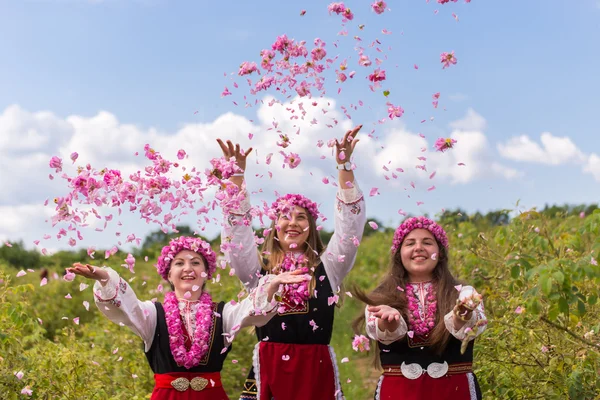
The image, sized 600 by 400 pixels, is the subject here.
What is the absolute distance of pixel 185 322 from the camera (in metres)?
3.83

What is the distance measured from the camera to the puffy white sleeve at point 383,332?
11.3 feet

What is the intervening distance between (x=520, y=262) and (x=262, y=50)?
184 centimetres

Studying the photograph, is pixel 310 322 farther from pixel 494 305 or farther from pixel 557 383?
pixel 494 305

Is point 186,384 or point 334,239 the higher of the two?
point 334,239

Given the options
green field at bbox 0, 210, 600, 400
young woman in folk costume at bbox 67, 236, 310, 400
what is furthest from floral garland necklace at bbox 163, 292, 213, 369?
green field at bbox 0, 210, 600, 400

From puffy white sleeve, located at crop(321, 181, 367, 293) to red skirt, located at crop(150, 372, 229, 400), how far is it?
32.3 inches

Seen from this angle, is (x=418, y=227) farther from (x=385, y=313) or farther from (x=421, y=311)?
(x=385, y=313)

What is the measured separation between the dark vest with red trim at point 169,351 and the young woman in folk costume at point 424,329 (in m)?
0.78

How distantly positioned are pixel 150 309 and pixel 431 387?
149cm

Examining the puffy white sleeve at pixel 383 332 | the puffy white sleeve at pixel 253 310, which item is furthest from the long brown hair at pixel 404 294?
the puffy white sleeve at pixel 253 310

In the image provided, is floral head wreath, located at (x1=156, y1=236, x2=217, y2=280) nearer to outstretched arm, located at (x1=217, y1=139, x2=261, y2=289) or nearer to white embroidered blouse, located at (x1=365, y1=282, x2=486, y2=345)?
outstretched arm, located at (x1=217, y1=139, x2=261, y2=289)

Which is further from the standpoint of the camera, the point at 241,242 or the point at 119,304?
the point at 241,242

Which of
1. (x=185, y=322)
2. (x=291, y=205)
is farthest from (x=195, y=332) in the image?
(x=291, y=205)

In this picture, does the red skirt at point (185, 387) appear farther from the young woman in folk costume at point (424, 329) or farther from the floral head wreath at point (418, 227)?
the floral head wreath at point (418, 227)
